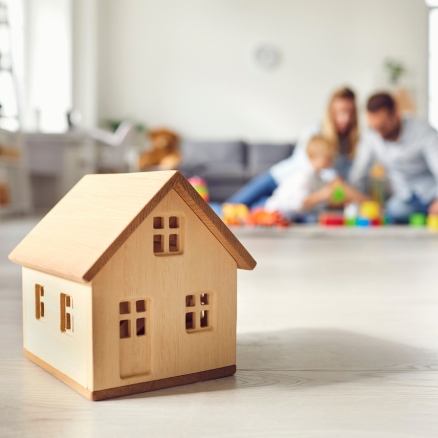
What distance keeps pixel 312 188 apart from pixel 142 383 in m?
3.32

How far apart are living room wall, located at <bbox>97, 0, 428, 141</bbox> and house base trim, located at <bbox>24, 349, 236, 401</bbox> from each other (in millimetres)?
6269

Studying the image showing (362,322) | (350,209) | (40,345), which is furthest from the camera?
(350,209)

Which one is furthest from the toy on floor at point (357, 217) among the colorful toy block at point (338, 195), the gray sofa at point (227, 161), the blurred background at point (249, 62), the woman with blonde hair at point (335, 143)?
the blurred background at point (249, 62)

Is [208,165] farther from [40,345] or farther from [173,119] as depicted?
[40,345]

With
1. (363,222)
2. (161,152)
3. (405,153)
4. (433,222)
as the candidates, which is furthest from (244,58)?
(433,222)

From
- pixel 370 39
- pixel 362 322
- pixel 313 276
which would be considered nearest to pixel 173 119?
pixel 370 39

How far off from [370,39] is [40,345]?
267 inches

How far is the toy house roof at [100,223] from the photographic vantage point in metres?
0.47

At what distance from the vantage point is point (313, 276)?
1.37 metres

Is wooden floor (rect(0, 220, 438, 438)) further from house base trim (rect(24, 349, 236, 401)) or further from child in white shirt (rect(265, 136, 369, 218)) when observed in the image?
child in white shirt (rect(265, 136, 369, 218))

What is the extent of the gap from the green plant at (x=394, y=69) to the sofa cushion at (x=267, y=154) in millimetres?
1703

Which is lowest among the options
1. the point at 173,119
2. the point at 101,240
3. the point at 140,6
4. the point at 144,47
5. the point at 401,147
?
the point at 101,240

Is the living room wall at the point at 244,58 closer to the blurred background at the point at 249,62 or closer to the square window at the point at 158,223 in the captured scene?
the blurred background at the point at 249,62

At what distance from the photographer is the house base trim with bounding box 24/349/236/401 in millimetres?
489
